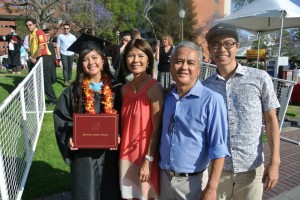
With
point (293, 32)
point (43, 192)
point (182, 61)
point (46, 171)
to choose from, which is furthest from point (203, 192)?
point (293, 32)

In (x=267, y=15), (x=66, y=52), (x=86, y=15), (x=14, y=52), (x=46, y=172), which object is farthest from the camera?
(x=86, y=15)

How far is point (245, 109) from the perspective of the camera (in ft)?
6.48

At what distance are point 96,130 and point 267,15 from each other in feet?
22.6

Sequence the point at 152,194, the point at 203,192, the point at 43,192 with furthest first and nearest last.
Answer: the point at 43,192 → the point at 152,194 → the point at 203,192

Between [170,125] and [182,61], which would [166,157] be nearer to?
[170,125]

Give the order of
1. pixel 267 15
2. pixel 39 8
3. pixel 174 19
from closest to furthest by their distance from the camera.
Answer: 1. pixel 267 15
2. pixel 39 8
3. pixel 174 19

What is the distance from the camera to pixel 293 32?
29.5 m

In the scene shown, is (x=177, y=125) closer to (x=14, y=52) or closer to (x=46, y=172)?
(x=46, y=172)

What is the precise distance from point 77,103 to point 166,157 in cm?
95

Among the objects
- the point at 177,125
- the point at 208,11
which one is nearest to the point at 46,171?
the point at 177,125

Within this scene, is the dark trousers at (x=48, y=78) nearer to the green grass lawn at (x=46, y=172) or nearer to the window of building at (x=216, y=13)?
the green grass lawn at (x=46, y=172)

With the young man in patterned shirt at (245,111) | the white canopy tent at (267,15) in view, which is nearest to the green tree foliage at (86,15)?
the white canopy tent at (267,15)

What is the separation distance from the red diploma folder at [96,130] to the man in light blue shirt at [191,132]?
0.45 m

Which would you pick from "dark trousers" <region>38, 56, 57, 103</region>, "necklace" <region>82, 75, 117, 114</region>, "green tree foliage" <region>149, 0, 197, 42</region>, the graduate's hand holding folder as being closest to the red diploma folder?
the graduate's hand holding folder
